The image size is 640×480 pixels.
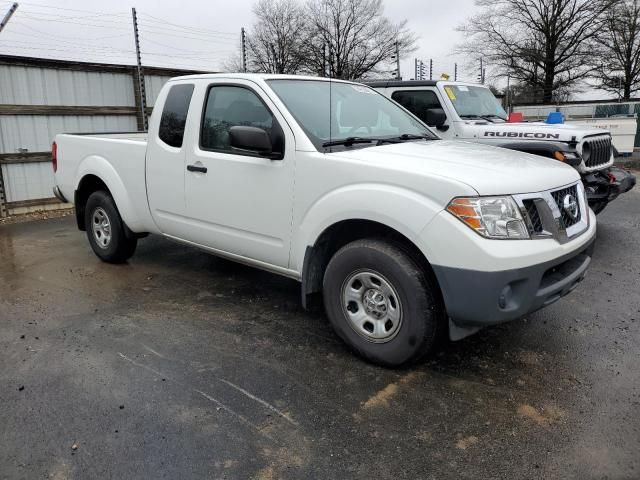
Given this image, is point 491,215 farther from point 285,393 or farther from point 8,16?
point 8,16

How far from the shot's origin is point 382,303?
A: 3424 mm

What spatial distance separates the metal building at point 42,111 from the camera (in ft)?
28.6

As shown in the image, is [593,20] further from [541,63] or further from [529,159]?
[529,159]

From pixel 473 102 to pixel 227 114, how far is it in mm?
4910

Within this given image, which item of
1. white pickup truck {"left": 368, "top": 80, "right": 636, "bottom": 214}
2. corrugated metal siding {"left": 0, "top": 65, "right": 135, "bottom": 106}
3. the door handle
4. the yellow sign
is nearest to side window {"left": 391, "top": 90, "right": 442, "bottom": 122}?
white pickup truck {"left": 368, "top": 80, "right": 636, "bottom": 214}

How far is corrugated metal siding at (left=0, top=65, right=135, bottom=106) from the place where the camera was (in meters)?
8.67

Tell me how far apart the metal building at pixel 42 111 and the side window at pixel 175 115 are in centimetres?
527

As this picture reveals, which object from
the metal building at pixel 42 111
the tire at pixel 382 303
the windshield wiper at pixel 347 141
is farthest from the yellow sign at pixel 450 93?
the metal building at pixel 42 111

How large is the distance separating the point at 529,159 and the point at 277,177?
1.79 meters

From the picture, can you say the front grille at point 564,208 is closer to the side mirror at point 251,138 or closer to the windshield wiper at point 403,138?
the windshield wiper at point 403,138

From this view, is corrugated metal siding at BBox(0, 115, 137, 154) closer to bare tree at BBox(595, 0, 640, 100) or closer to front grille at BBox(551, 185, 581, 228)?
front grille at BBox(551, 185, 581, 228)

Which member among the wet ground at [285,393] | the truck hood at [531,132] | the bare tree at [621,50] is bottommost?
the wet ground at [285,393]

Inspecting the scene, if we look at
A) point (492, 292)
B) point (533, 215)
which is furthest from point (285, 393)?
point (533, 215)

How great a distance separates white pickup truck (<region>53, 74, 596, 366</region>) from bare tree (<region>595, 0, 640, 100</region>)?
3641cm
